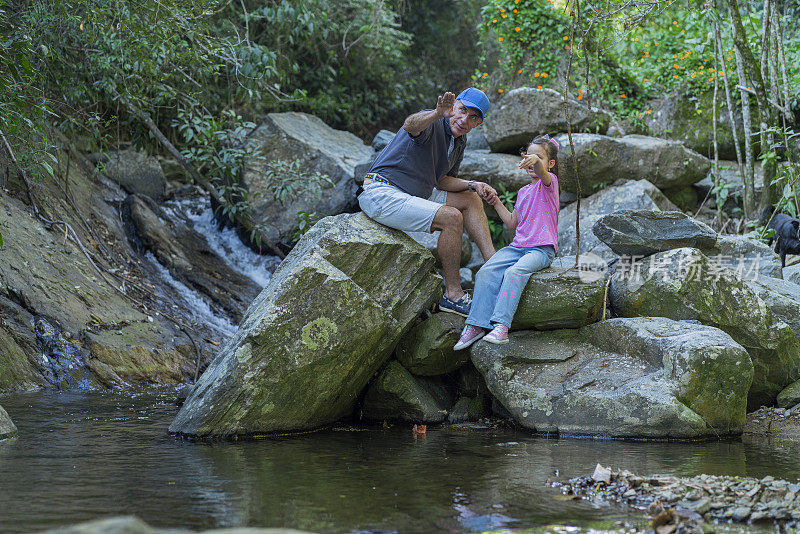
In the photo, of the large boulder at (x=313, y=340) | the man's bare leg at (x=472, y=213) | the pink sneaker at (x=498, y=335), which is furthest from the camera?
the man's bare leg at (x=472, y=213)

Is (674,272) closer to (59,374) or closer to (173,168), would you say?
(59,374)

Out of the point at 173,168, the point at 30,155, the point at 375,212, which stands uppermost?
the point at 173,168

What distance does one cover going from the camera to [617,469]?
3.85 meters

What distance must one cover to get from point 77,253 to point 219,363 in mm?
4135

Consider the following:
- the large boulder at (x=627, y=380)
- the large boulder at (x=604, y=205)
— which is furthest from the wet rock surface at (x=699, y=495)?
the large boulder at (x=604, y=205)

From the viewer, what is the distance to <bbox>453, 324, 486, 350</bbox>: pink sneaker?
558 centimetres

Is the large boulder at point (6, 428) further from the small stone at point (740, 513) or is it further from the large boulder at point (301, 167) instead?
the large boulder at point (301, 167)

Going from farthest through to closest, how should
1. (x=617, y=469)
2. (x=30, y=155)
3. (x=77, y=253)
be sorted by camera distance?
(x=77, y=253)
(x=30, y=155)
(x=617, y=469)

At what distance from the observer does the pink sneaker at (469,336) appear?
5578 mm

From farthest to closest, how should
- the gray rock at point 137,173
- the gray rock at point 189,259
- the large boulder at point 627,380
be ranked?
the gray rock at point 137,173, the gray rock at point 189,259, the large boulder at point 627,380

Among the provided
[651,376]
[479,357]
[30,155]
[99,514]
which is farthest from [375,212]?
[30,155]

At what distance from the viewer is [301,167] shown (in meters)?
11.1

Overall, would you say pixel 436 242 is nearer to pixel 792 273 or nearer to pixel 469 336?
pixel 469 336

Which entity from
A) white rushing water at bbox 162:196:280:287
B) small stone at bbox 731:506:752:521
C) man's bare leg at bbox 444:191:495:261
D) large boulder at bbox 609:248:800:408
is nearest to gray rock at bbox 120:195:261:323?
white rushing water at bbox 162:196:280:287
